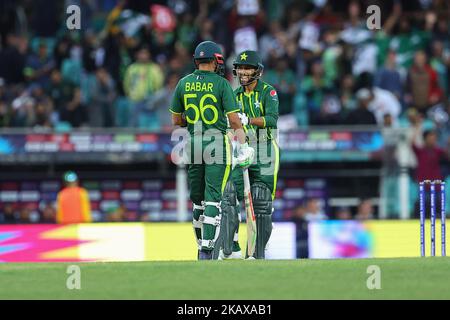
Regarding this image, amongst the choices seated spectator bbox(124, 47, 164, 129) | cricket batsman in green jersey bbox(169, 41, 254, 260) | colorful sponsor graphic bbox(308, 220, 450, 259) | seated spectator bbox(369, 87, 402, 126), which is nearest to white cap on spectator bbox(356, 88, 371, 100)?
seated spectator bbox(369, 87, 402, 126)

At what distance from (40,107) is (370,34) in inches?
242

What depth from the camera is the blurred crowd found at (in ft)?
76.5

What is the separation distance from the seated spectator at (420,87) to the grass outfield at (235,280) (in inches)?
376

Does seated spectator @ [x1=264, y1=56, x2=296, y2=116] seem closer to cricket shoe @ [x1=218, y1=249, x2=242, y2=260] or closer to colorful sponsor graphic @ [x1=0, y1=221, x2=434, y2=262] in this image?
colorful sponsor graphic @ [x1=0, y1=221, x2=434, y2=262]

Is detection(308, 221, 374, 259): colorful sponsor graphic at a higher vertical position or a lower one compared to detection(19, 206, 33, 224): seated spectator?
lower

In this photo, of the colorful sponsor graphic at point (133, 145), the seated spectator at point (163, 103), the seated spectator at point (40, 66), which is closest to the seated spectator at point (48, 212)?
A: the colorful sponsor graphic at point (133, 145)

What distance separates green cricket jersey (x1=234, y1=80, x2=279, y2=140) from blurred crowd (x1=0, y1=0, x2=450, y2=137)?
6.62 meters

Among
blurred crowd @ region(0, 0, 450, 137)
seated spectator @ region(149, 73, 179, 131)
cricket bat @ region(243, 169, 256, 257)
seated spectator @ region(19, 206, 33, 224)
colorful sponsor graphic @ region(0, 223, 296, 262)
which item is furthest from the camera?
blurred crowd @ region(0, 0, 450, 137)

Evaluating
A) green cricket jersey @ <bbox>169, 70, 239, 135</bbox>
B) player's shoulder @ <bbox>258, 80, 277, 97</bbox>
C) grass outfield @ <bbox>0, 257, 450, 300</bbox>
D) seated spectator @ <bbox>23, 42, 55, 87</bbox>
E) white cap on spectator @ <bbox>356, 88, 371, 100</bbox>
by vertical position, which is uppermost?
seated spectator @ <bbox>23, 42, 55, 87</bbox>

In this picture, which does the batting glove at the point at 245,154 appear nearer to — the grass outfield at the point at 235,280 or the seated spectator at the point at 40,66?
the grass outfield at the point at 235,280

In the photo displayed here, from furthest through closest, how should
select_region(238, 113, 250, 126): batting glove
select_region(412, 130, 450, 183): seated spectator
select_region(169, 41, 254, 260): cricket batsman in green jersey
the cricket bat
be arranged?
select_region(412, 130, 450, 183): seated spectator
the cricket bat
select_region(238, 113, 250, 126): batting glove
select_region(169, 41, 254, 260): cricket batsman in green jersey

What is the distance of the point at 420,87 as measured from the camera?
23.7m

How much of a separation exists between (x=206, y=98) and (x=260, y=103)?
135cm

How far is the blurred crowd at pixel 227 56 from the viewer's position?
76.5 feet
